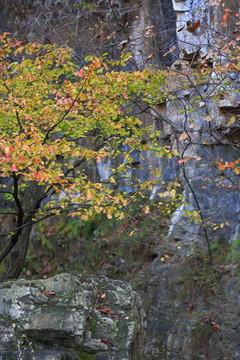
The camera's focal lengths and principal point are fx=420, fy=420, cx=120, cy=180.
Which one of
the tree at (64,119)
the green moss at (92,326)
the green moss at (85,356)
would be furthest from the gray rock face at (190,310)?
the green moss at (85,356)

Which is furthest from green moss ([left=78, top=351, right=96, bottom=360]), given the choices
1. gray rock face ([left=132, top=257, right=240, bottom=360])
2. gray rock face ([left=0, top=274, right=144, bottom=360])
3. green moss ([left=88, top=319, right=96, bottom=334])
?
gray rock face ([left=132, top=257, right=240, bottom=360])

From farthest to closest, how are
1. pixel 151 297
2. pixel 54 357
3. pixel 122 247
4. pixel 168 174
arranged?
pixel 168 174, pixel 122 247, pixel 151 297, pixel 54 357

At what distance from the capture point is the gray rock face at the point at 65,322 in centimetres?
489

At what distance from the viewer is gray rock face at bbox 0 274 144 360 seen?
489cm

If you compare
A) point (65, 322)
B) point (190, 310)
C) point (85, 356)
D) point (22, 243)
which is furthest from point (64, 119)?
point (190, 310)

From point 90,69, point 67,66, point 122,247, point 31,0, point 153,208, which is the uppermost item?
point 31,0

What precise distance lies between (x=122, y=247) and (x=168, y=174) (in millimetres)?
2621

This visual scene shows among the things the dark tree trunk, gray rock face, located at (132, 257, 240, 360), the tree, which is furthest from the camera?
gray rock face, located at (132, 257, 240, 360)

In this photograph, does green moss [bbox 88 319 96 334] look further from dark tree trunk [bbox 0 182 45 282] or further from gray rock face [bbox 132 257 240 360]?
gray rock face [bbox 132 257 240 360]

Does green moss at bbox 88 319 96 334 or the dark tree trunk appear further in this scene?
the dark tree trunk

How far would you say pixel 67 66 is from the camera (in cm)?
805

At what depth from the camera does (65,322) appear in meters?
4.95

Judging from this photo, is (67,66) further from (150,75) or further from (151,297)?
(151,297)

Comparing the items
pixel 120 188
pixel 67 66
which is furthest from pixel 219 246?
pixel 67 66
